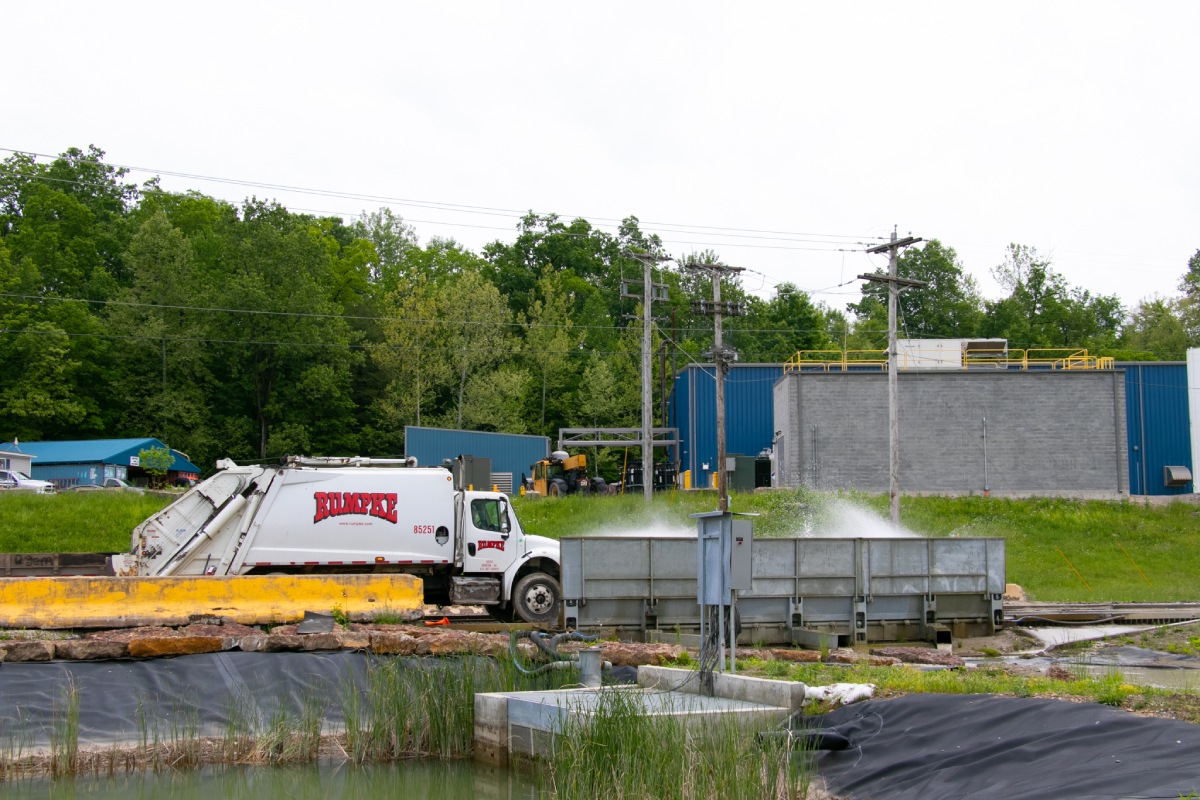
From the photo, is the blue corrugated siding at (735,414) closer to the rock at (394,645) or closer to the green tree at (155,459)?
the green tree at (155,459)

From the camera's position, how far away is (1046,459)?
47188mm

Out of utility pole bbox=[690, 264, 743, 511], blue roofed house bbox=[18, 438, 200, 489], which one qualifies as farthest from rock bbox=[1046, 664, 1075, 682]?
blue roofed house bbox=[18, 438, 200, 489]

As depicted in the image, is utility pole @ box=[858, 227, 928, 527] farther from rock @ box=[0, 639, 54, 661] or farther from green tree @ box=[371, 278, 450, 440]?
green tree @ box=[371, 278, 450, 440]

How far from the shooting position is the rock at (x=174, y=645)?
47.1ft

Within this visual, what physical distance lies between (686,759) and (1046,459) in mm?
41703

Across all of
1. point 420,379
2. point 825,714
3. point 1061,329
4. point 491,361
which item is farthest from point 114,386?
point 1061,329

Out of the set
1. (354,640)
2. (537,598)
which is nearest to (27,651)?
(354,640)

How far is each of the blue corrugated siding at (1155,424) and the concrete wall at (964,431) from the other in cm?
499

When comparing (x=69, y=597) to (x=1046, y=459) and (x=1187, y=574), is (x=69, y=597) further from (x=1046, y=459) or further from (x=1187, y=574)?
(x=1046, y=459)

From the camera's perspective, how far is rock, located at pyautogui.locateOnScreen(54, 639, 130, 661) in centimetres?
1412

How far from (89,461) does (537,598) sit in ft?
133

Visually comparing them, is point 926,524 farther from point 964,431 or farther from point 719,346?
point 719,346

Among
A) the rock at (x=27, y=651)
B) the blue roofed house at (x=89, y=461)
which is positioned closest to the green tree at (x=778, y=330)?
the blue roofed house at (x=89, y=461)

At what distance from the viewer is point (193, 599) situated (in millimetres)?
17609
